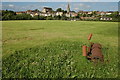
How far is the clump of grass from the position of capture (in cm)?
666

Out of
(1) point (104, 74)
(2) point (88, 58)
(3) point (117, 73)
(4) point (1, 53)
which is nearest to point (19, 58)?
(4) point (1, 53)

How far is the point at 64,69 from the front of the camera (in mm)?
7145

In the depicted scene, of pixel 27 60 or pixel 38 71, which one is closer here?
pixel 38 71

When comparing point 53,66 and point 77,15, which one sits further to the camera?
point 77,15

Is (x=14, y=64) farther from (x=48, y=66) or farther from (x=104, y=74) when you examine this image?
(x=104, y=74)

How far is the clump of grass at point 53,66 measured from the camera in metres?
6.66

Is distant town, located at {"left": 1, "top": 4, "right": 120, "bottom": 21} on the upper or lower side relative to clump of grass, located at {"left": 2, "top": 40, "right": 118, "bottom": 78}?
upper

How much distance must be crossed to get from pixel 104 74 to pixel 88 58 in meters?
1.65

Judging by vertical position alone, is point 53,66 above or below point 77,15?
below

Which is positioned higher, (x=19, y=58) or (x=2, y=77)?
(x=19, y=58)

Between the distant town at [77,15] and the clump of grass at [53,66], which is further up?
the distant town at [77,15]

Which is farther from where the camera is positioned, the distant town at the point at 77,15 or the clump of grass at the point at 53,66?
the distant town at the point at 77,15

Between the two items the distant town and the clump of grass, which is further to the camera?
the distant town

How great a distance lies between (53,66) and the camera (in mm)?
7422
